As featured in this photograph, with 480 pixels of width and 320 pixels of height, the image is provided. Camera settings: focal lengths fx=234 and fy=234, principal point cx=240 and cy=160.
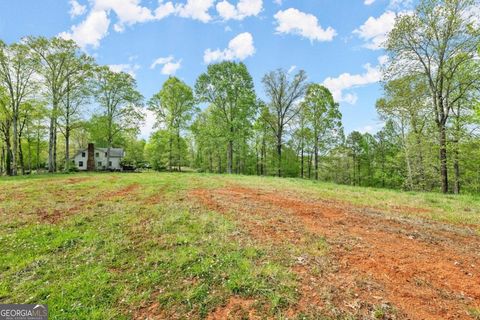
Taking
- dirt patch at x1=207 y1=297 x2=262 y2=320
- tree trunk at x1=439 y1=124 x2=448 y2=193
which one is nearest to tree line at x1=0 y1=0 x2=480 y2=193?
tree trunk at x1=439 y1=124 x2=448 y2=193

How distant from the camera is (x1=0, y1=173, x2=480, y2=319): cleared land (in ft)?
12.0

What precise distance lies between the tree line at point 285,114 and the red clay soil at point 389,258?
10471mm

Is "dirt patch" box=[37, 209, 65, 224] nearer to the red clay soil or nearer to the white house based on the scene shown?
the red clay soil

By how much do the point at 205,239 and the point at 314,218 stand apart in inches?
144

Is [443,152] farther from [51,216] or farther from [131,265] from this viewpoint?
[51,216]

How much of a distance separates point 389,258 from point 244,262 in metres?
3.00

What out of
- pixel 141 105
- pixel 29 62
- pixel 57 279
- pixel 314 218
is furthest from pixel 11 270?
pixel 141 105

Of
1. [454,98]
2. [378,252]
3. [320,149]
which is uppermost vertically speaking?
[454,98]

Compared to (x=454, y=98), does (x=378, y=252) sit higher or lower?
lower

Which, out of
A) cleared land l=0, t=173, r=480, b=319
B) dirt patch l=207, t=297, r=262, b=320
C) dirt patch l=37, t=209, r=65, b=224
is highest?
dirt patch l=37, t=209, r=65, b=224

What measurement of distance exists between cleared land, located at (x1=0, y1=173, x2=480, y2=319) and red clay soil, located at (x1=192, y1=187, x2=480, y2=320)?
0.07ft

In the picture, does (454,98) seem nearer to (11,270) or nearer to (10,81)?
(11,270)

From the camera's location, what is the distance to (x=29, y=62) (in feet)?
84.2

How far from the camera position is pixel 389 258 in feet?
15.8
